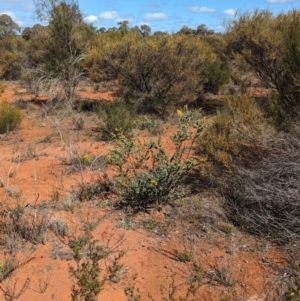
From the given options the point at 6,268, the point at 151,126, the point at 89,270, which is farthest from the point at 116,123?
the point at 89,270

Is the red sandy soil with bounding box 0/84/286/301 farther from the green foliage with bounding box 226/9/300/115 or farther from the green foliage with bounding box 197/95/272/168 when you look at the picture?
the green foliage with bounding box 226/9/300/115

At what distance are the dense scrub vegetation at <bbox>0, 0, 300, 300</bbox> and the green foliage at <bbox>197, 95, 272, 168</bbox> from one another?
16mm

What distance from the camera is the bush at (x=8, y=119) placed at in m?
10.4

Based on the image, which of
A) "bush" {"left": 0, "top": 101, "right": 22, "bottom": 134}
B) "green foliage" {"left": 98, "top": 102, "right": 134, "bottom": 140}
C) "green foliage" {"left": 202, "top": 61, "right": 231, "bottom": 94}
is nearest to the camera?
"green foliage" {"left": 98, "top": 102, "right": 134, "bottom": 140}

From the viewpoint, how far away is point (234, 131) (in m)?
6.03

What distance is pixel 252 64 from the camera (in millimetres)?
11891

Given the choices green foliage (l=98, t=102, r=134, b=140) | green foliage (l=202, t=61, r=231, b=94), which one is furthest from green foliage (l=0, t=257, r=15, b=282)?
green foliage (l=202, t=61, r=231, b=94)

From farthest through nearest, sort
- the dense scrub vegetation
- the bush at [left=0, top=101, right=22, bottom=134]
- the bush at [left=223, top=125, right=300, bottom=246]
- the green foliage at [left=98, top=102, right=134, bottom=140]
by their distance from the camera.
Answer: the bush at [left=0, top=101, right=22, bottom=134] → the green foliage at [left=98, top=102, right=134, bottom=140] → the dense scrub vegetation → the bush at [left=223, top=125, right=300, bottom=246]

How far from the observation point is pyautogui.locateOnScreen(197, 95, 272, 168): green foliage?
5.79m

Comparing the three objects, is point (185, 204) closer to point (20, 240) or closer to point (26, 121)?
point (20, 240)

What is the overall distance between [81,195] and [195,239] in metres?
1.97

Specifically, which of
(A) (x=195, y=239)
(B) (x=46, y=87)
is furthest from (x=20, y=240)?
(B) (x=46, y=87)

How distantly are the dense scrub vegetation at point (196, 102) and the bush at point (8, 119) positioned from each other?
0.03m

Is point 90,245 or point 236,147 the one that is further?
point 236,147
